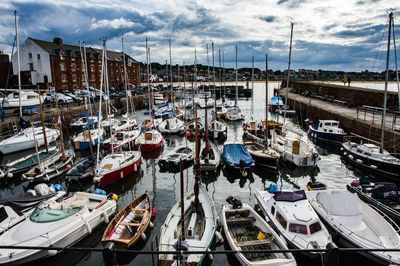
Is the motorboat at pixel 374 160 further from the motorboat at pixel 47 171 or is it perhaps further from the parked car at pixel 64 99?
the parked car at pixel 64 99

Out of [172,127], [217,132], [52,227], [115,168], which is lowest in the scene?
[52,227]

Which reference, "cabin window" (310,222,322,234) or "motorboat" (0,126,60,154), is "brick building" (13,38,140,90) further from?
"cabin window" (310,222,322,234)

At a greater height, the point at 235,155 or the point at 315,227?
the point at 235,155

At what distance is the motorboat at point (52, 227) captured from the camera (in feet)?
38.0

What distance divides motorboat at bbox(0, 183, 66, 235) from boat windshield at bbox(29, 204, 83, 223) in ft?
4.95

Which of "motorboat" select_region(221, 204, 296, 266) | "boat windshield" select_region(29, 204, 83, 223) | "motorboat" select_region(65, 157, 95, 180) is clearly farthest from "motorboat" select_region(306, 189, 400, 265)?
"motorboat" select_region(65, 157, 95, 180)

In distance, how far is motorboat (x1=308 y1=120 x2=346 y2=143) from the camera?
31156 millimetres

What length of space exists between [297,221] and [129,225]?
8894mm

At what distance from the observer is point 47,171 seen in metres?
20.9

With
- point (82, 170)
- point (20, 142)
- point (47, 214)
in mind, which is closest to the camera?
point (47, 214)

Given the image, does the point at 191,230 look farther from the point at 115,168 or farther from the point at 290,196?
the point at 115,168

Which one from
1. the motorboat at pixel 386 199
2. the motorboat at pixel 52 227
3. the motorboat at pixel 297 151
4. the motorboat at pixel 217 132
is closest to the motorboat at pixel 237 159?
the motorboat at pixel 297 151

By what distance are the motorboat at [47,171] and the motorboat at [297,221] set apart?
709 inches

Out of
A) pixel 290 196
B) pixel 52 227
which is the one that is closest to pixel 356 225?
pixel 290 196
